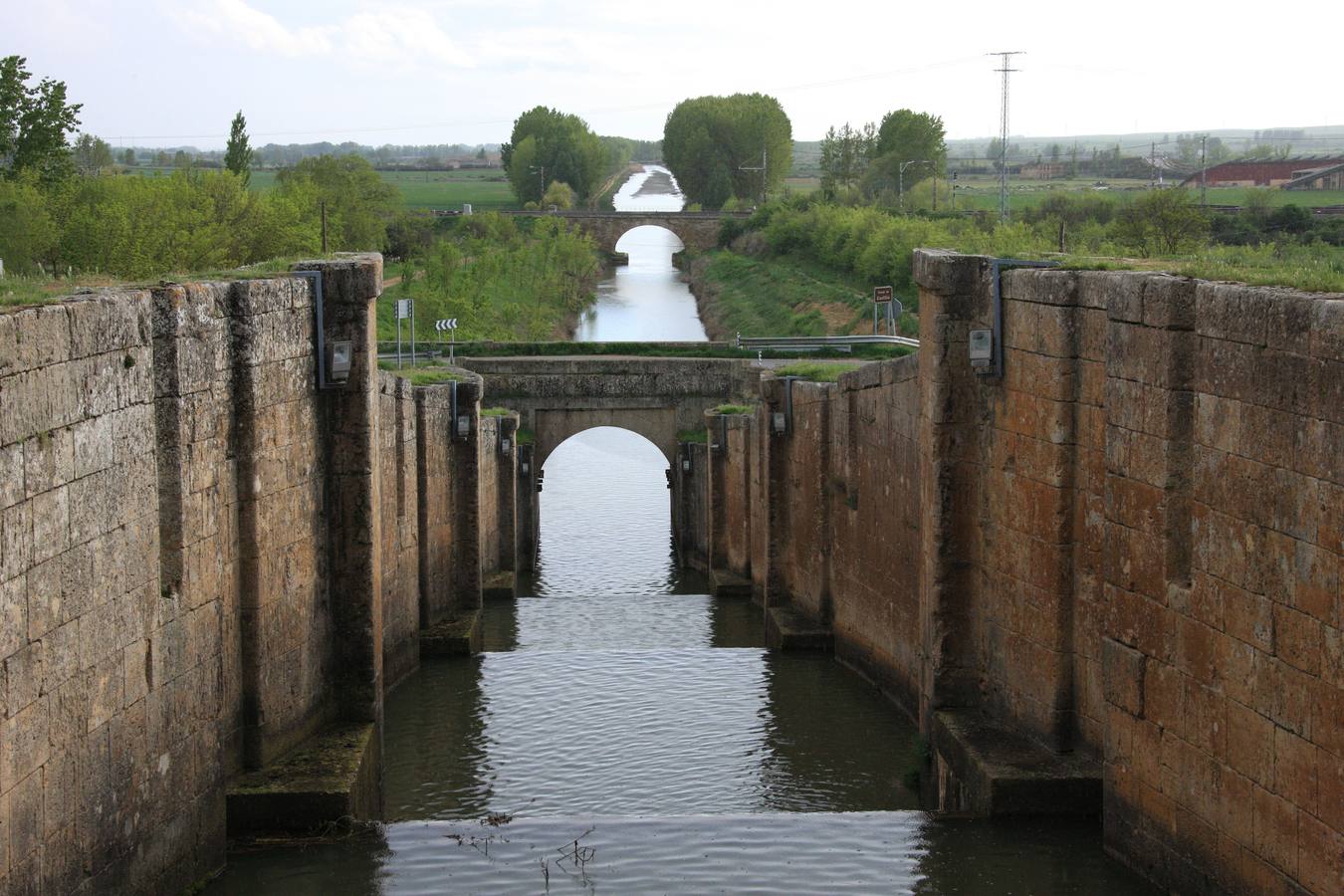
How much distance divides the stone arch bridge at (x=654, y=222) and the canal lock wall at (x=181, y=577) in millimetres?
80460

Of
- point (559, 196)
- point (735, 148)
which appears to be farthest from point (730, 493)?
point (735, 148)

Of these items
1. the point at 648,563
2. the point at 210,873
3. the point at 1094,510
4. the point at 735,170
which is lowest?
the point at 648,563

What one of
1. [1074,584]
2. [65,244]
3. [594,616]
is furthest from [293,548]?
[65,244]

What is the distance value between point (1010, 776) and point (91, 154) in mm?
70425

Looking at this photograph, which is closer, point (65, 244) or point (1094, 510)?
point (1094, 510)

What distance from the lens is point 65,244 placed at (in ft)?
124

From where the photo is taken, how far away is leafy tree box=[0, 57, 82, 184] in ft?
140

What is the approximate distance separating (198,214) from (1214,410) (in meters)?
36.0

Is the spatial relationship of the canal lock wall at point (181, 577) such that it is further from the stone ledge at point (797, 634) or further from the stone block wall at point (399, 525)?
the stone ledge at point (797, 634)

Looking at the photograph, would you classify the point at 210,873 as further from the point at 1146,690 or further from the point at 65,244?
the point at 65,244

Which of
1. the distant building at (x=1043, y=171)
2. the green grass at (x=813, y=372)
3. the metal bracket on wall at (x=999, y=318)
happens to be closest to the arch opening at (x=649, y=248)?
the distant building at (x=1043, y=171)

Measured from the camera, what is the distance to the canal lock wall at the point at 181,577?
768 cm

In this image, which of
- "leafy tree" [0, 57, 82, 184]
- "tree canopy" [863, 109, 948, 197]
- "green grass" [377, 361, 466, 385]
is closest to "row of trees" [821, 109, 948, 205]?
"tree canopy" [863, 109, 948, 197]

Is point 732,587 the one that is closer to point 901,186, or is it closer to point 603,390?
point 603,390
